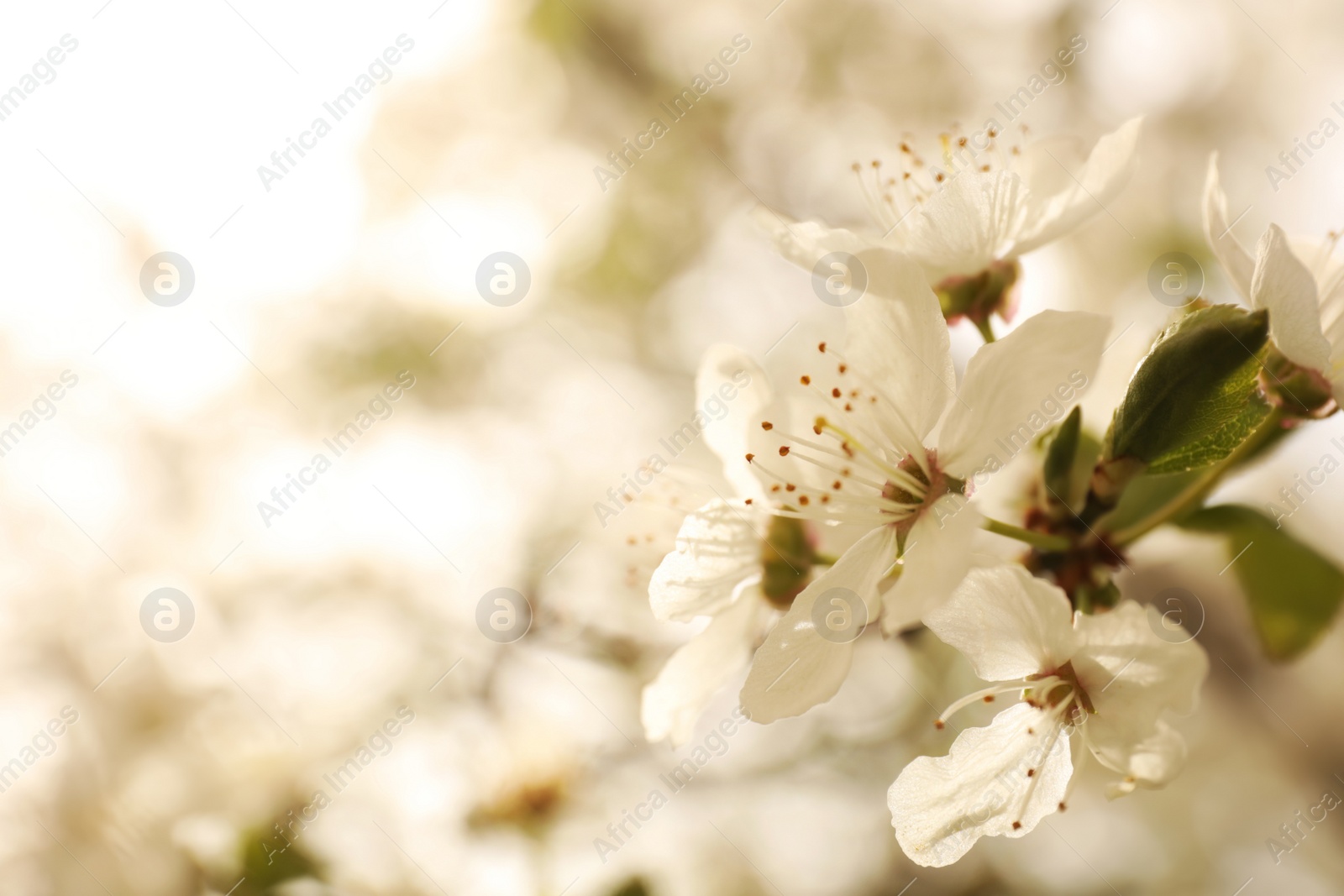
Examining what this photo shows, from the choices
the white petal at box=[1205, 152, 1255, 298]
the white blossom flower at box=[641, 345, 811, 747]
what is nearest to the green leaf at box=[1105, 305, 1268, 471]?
the white petal at box=[1205, 152, 1255, 298]

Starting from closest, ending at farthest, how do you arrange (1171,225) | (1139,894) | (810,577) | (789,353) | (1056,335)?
(1056,335)
(810,577)
(1139,894)
(789,353)
(1171,225)

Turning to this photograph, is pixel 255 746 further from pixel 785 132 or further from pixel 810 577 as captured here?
pixel 785 132

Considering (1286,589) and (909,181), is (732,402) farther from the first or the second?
(1286,589)

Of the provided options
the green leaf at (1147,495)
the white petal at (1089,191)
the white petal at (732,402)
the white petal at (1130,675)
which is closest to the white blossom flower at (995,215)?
the white petal at (1089,191)

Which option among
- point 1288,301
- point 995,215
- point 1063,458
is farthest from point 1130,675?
point 995,215

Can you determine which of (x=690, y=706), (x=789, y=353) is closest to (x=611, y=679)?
(x=690, y=706)

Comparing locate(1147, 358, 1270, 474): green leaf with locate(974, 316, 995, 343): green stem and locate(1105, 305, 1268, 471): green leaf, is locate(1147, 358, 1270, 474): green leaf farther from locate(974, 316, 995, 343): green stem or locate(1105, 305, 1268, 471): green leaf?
locate(974, 316, 995, 343): green stem
